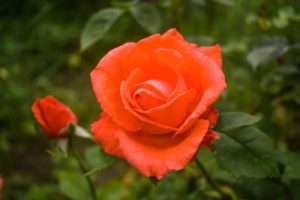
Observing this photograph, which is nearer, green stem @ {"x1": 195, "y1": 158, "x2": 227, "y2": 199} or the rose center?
the rose center

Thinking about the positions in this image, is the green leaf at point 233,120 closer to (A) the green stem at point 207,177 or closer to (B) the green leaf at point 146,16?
(A) the green stem at point 207,177

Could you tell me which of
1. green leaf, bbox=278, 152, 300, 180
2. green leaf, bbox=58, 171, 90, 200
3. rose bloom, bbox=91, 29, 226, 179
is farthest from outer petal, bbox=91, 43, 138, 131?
green leaf, bbox=58, 171, 90, 200

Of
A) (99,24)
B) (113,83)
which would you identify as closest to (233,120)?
(113,83)

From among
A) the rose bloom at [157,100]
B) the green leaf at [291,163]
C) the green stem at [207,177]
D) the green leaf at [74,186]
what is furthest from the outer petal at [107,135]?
the green leaf at [74,186]

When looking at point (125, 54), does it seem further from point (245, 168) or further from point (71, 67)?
point (71, 67)

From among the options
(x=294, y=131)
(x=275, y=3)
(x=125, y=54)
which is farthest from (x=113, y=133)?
(x=294, y=131)

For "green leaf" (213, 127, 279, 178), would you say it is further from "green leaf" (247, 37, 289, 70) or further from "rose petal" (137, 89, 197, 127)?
"green leaf" (247, 37, 289, 70)

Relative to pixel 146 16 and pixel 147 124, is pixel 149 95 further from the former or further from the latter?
pixel 146 16
